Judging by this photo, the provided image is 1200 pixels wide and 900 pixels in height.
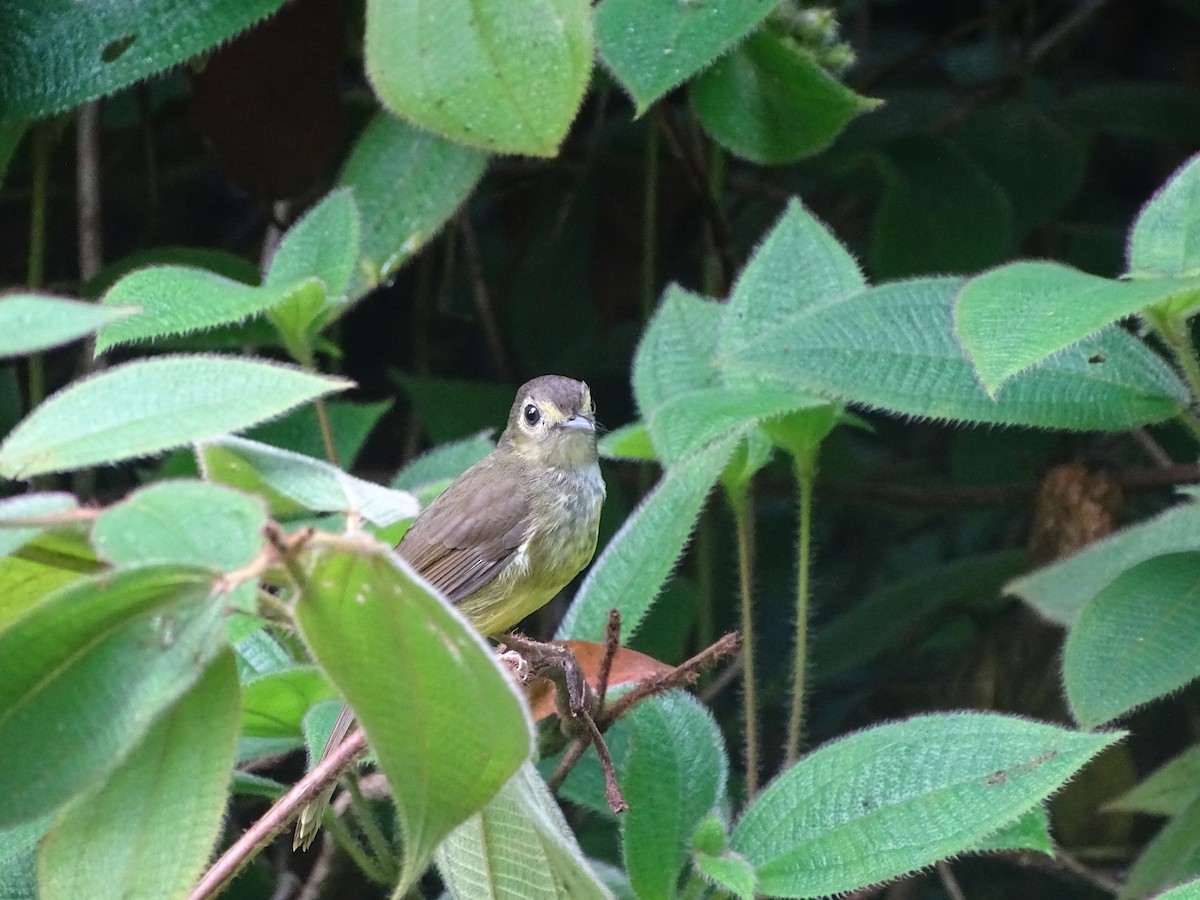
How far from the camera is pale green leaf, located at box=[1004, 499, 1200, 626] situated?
1.95 metres

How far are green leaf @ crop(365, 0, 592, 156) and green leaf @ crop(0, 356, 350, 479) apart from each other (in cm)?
70

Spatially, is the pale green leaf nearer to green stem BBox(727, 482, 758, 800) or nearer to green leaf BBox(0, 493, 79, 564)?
green stem BBox(727, 482, 758, 800)

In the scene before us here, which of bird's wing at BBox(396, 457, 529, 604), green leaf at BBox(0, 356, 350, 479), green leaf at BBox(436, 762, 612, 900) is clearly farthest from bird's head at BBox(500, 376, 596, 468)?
green leaf at BBox(0, 356, 350, 479)

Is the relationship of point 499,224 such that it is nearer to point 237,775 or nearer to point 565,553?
point 565,553

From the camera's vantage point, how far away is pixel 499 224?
3.70m

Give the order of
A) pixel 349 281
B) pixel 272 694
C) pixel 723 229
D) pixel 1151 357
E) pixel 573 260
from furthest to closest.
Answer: pixel 573 260 → pixel 723 229 → pixel 349 281 → pixel 1151 357 → pixel 272 694

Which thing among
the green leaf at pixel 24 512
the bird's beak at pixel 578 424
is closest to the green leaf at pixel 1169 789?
the bird's beak at pixel 578 424

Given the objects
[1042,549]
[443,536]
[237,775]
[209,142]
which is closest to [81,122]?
[209,142]

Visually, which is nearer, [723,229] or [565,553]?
[565,553]

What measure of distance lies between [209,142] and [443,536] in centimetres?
86

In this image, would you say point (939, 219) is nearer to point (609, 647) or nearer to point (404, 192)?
point (404, 192)

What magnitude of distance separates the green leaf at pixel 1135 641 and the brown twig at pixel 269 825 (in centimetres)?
85

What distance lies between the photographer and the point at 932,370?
5.88 feet

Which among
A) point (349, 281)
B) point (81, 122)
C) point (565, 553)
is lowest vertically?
point (565, 553)
